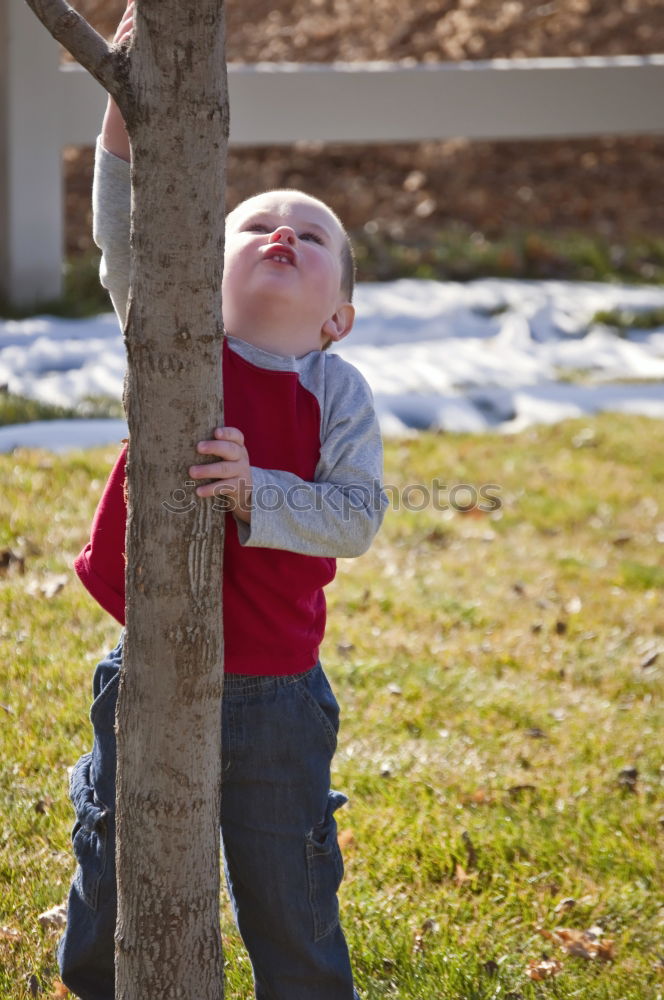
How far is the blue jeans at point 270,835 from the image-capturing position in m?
1.89

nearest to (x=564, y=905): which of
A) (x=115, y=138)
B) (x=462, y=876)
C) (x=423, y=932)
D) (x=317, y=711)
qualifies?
(x=462, y=876)

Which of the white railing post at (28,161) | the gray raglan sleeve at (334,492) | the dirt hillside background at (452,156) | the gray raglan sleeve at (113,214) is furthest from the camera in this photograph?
the dirt hillside background at (452,156)

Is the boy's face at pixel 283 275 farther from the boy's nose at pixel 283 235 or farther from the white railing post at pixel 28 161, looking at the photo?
the white railing post at pixel 28 161

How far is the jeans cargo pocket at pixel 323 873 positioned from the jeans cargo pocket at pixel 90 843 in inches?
13.8

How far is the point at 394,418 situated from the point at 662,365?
7.63ft

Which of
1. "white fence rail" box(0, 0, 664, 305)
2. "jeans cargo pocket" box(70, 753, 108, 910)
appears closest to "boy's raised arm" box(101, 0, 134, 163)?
"jeans cargo pocket" box(70, 753, 108, 910)

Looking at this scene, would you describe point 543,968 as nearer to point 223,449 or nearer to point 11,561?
point 223,449

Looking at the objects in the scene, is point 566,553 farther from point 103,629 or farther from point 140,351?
point 140,351

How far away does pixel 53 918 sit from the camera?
7.91 feet

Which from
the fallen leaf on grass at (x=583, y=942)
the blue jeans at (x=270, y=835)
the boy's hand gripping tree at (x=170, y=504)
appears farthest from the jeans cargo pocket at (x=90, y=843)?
the fallen leaf on grass at (x=583, y=942)

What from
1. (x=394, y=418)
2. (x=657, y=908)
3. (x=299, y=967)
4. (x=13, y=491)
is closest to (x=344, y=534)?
(x=299, y=967)

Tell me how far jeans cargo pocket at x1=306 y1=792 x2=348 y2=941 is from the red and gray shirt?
0.27m

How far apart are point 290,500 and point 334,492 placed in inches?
3.7

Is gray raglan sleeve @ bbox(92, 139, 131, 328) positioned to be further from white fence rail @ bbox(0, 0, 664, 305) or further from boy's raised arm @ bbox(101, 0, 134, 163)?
white fence rail @ bbox(0, 0, 664, 305)
